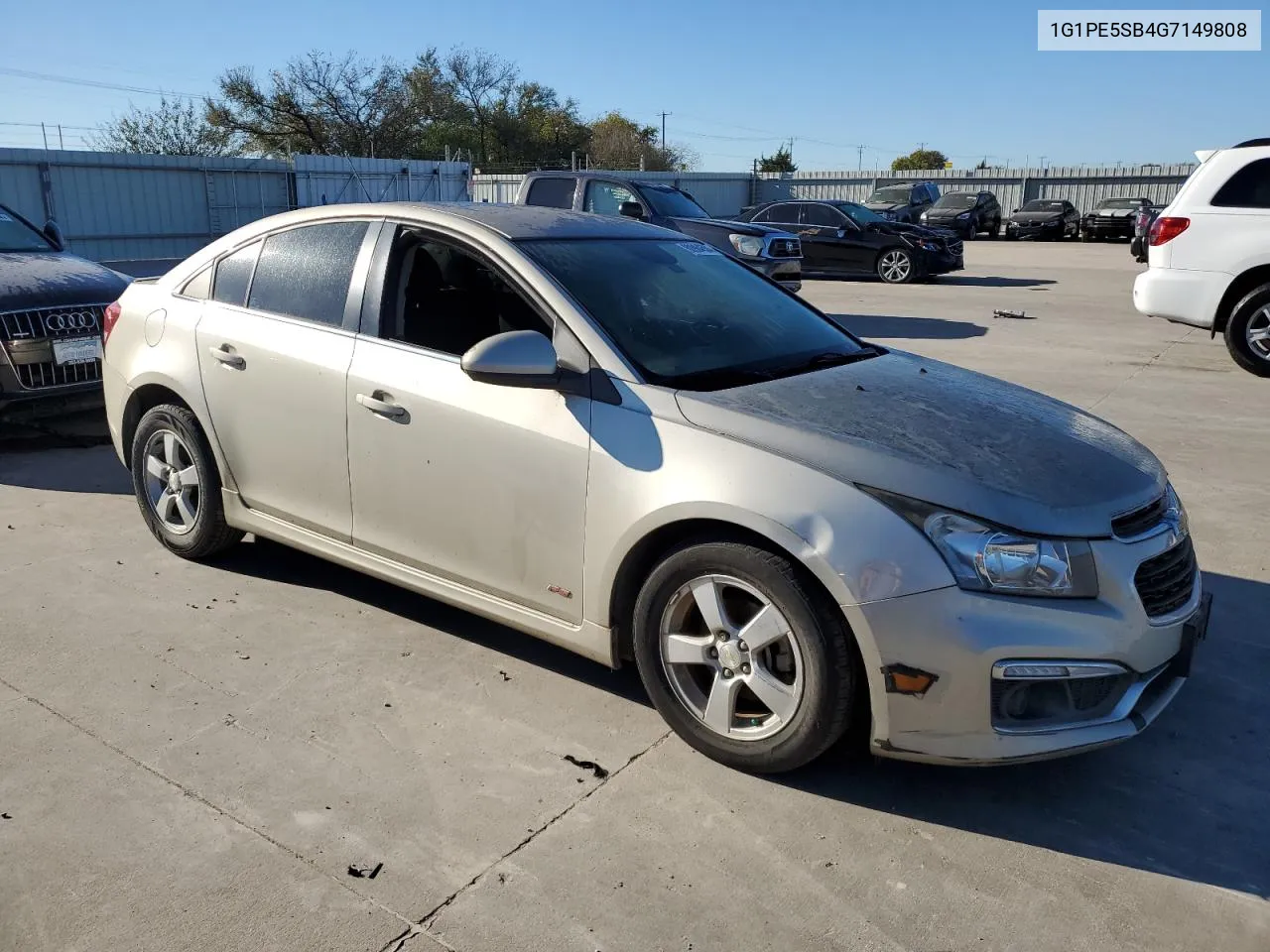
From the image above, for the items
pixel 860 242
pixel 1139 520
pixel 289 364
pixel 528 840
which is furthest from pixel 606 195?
pixel 528 840

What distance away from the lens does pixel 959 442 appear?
325 centimetres

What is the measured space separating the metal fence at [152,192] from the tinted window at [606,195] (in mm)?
10349

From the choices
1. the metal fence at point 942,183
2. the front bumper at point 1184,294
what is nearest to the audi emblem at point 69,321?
the front bumper at point 1184,294

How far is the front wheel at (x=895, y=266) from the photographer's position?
758 inches

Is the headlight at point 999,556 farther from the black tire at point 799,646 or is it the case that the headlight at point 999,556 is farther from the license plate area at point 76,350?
the license plate area at point 76,350

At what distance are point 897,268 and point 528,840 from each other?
58.6 ft

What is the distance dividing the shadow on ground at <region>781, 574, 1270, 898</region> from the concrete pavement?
0.03 feet

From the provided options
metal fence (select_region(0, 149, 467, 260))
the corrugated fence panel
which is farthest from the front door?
the corrugated fence panel

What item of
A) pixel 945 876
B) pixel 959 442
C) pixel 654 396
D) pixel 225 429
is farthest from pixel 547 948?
pixel 225 429

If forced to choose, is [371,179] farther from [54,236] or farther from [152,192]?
[54,236]

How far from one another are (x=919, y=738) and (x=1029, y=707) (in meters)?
0.31

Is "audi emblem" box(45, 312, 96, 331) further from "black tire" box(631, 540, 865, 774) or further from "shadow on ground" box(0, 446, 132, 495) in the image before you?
"black tire" box(631, 540, 865, 774)

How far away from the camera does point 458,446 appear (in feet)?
12.0

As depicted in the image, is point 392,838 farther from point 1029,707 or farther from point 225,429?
point 225,429
